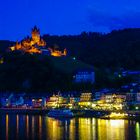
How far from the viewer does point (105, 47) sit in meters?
132

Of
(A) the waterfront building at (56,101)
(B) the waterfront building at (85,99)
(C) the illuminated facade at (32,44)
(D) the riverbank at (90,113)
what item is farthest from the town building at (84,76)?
(D) the riverbank at (90,113)

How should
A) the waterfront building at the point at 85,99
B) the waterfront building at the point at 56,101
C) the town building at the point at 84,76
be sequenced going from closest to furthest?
the waterfront building at the point at 85,99
the waterfront building at the point at 56,101
the town building at the point at 84,76

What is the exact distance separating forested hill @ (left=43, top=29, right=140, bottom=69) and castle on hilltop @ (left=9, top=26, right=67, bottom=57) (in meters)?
6.57

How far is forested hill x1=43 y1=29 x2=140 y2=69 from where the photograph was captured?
108500 mm

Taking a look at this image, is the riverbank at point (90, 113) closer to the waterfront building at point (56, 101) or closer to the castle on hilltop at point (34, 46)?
the waterfront building at point (56, 101)

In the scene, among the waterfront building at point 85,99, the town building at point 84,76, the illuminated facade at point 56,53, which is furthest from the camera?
the illuminated facade at point 56,53

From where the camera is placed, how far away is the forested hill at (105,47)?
108 m

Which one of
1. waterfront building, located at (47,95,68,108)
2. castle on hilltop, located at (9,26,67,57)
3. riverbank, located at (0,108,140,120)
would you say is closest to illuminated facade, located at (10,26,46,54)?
castle on hilltop, located at (9,26,67,57)

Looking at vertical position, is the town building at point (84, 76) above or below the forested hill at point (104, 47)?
below

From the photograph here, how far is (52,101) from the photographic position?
85.9 m

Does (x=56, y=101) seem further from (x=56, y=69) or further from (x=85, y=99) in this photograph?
(x=56, y=69)

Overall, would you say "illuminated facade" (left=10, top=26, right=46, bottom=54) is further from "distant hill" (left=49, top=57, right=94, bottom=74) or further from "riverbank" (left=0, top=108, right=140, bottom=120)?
"riverbank" (left=0, top=108, right=140, bottom=120)

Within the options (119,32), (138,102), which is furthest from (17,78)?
(119,32)

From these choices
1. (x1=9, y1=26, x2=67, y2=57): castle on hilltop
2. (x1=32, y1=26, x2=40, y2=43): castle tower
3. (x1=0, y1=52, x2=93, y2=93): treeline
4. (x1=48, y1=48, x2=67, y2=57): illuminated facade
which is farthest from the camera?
(x1=32, y1=26, x2=40, y2=43): castle tower
